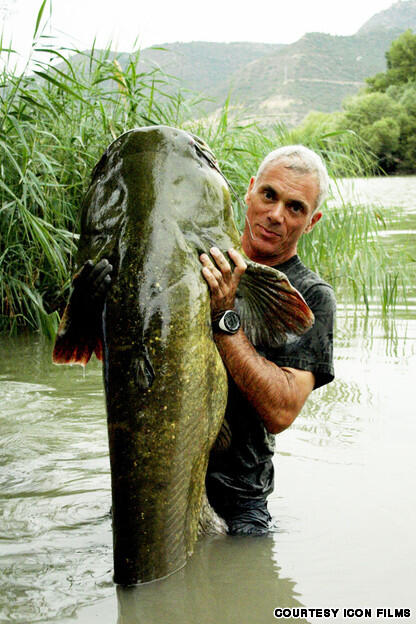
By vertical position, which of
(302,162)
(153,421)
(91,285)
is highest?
(302,162)

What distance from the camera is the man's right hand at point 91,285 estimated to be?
185cm

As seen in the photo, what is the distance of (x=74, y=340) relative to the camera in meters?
1.95

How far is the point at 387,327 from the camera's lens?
5852mm

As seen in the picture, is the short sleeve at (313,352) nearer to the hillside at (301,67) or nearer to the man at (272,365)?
the man at (272,365)

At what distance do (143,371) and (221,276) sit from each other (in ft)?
1.15

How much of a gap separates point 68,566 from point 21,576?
0.15m

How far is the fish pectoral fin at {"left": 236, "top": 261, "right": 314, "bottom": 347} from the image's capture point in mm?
2012

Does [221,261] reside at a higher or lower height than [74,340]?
higher

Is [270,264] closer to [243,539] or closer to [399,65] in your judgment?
[243,539]

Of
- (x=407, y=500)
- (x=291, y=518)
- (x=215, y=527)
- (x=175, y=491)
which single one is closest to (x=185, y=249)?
(x=175, y=491)

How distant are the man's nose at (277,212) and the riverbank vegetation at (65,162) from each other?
186 cm

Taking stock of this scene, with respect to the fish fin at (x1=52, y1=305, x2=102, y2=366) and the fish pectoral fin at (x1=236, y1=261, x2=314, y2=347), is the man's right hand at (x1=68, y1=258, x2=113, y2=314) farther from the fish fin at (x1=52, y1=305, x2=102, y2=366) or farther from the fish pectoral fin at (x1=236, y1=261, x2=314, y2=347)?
the fish pectoral fin at (x1=236, y1=261, x2=314, y2=347)

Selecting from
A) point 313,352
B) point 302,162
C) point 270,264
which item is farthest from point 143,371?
point 302,162

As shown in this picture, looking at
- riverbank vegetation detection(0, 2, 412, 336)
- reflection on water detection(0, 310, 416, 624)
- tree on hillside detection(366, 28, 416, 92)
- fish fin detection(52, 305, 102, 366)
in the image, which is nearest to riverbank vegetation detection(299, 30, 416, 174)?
tree on hillside detection(366, 28, 416, 92)
